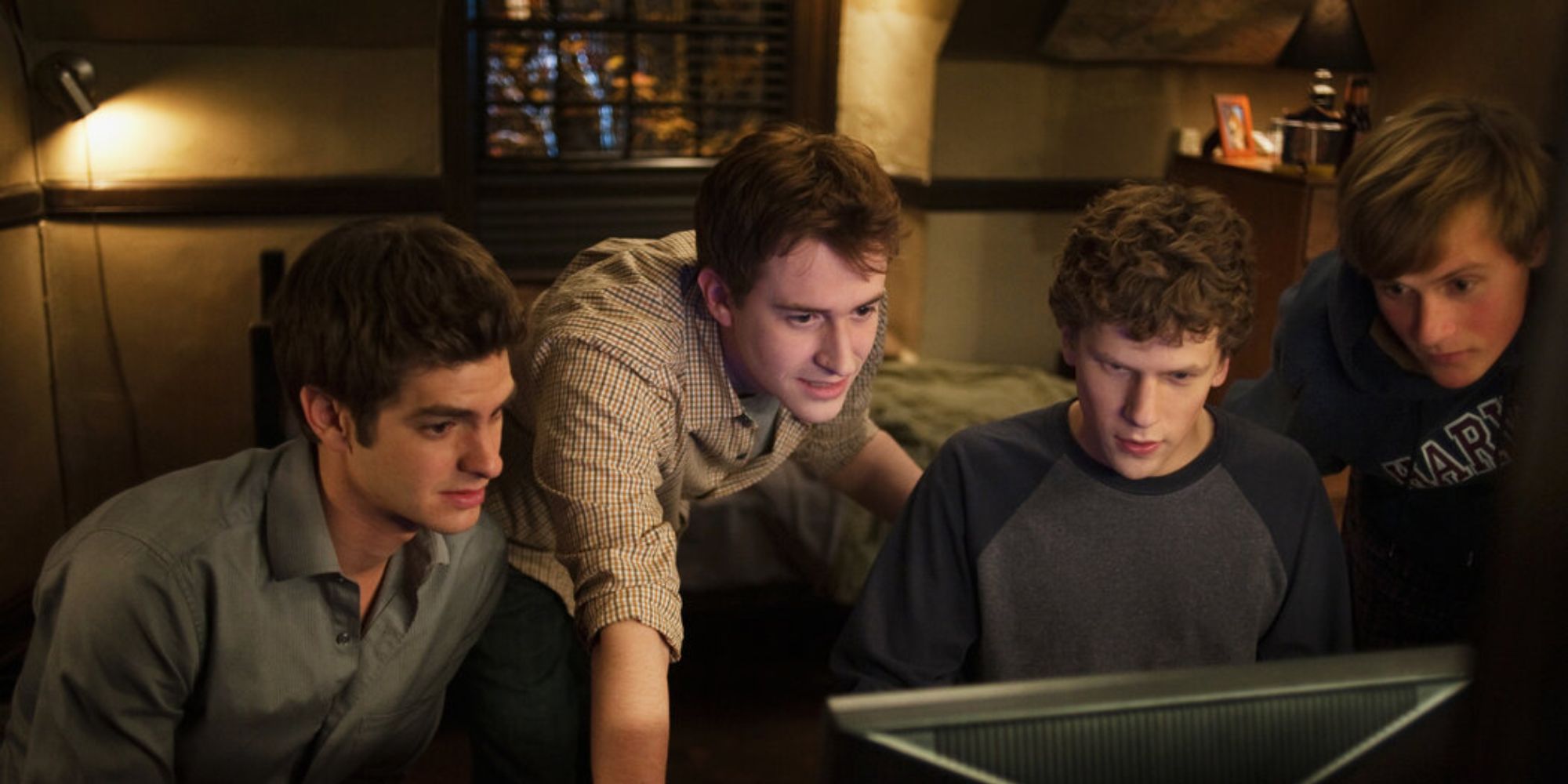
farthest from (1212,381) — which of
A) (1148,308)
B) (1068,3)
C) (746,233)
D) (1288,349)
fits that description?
(1068,3)

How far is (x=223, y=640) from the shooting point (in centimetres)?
132

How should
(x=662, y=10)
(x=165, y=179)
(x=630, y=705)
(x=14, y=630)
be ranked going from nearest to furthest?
(x=630, y=705) → (x=14, y=630) → (x=165, y=179) → (x=662, y=10)

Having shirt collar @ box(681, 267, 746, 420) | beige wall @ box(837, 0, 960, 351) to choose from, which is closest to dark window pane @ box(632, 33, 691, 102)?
beige wall @ box(837, 0, 960, 351)

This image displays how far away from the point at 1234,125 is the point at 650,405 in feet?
10.2

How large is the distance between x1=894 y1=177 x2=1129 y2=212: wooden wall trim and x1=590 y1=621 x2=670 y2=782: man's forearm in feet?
10.1

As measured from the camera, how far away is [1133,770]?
1.98 ft

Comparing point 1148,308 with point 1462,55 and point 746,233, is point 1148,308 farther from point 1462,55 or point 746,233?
point 1462,55

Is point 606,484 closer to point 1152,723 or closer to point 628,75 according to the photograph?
point 1152,723

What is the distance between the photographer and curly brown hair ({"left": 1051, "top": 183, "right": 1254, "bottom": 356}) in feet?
4.33

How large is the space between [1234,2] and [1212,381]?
300 centimetres

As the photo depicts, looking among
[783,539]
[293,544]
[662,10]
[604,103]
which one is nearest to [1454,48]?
[662,10]

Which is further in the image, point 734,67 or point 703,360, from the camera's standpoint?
point 734,67

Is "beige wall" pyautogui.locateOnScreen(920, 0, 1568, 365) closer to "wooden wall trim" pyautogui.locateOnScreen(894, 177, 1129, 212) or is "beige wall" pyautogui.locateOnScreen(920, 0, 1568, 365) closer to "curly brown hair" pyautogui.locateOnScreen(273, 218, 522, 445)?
"wooden wall trim" pyautogui.locateOnScreen(894, 177, 1129, 212)

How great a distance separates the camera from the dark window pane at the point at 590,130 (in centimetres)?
421
